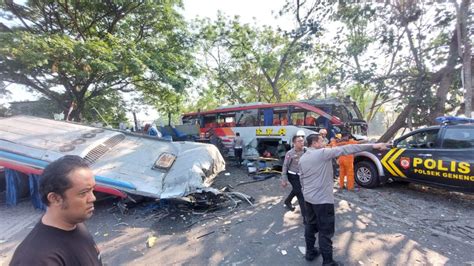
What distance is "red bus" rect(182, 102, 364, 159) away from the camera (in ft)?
35.4

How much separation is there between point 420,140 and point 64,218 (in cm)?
698

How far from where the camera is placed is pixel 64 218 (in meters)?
1.33

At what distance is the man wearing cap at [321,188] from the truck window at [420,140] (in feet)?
11.5

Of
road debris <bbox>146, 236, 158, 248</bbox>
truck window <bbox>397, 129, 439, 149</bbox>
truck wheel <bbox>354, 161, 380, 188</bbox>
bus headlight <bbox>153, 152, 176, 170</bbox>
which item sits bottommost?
road debris <bbox>146, 236, 158, 248</bbox>

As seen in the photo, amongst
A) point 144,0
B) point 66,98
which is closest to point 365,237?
point 144,0

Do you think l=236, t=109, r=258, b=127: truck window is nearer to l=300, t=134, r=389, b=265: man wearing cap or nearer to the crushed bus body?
the crushed bus body

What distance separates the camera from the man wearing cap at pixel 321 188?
10.4ft

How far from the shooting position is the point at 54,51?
1016 cm

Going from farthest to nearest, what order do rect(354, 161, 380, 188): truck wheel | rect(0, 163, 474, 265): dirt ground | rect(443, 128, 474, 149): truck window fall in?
rect(354, 161, 380, 188): truck wheel < rect(443, 128, 474, 149): truck window < rect(0, 163, 474, 265): dirt ground

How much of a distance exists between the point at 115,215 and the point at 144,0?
11.5 m

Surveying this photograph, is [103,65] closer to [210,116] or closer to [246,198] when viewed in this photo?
[210,116]

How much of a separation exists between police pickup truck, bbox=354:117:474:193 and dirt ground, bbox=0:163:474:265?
1.63ft

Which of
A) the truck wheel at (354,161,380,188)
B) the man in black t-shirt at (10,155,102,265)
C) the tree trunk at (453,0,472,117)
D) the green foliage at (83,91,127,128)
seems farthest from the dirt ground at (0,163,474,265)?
the green foliage at (83,91,127,128)

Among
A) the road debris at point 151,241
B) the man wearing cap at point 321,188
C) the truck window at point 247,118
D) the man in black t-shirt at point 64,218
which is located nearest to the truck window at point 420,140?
the man wearing cap at point 321,188
